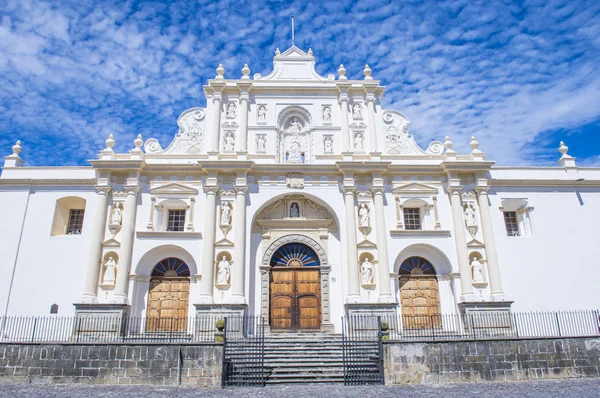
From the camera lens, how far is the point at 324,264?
19.1 metres

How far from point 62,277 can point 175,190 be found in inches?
221

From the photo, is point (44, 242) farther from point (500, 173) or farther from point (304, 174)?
point (500, 173)

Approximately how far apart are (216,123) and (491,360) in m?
14.5

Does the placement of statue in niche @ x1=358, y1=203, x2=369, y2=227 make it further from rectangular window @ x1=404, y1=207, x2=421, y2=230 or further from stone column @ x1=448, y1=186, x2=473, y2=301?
stone column @ x1=448, y1=186, x2=473, y2=301

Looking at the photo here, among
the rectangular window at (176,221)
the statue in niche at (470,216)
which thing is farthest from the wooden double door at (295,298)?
the statue in niche at (470,216)

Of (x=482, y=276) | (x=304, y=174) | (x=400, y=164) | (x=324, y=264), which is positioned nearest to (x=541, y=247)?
(x=482, y=276)

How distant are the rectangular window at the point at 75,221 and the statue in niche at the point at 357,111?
13058 millimetres

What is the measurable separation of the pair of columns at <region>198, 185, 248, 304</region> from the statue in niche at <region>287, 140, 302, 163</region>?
277 cm

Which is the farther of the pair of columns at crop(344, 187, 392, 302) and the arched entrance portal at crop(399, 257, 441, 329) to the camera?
the arched entrance portal at crop(399, 257, 441, 329)

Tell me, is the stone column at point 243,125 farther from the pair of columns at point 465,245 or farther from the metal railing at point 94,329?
the pair of columns at point 465,245

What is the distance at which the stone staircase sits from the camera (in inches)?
500

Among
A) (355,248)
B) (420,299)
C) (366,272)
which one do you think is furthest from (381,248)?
(420,299)

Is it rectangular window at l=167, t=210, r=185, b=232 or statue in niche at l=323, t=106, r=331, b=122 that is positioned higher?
statue in niche at l=323, t=106, r=331, b=122

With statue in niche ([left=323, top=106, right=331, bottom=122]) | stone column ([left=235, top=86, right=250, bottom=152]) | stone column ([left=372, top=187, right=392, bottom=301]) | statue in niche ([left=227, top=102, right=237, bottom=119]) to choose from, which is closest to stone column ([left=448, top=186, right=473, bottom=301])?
stone column ([left=372, top=187, right=392, bottom=301])
